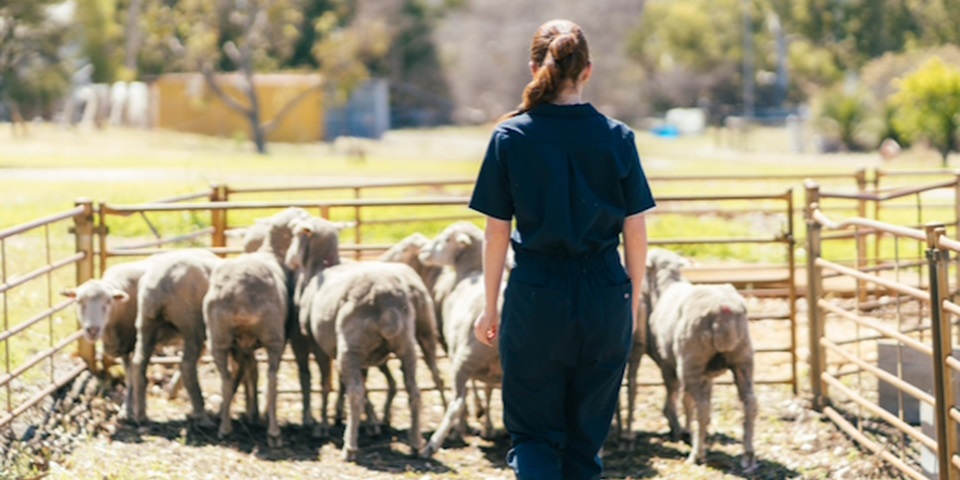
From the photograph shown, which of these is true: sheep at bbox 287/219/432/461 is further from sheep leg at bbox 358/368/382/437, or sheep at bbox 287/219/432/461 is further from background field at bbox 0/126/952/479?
background field at bbox 0/126/952/479

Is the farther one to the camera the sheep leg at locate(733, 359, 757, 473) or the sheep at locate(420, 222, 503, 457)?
the sheep at locate(420, 222, 503, 457)

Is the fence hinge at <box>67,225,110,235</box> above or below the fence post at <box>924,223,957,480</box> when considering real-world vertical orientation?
above

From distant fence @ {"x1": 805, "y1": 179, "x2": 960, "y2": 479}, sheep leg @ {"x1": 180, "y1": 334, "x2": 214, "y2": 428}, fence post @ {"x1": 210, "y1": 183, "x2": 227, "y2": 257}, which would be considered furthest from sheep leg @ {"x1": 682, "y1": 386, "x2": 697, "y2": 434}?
fence post @ {"x1": 210, "y1": 183, "x2": 227, "y2": 257}

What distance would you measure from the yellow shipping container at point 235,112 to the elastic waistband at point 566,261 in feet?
149

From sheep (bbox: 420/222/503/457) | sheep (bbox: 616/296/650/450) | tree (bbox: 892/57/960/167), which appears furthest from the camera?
tree (bbox: 892/57/960/167)

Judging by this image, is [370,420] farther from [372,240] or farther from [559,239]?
[372,240]

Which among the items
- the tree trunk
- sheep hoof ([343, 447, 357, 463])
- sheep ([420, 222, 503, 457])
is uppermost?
the tree trunk

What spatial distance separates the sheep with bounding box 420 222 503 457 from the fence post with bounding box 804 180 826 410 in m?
2.34

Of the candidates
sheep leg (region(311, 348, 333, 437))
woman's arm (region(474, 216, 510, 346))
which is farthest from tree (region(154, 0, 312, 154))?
woman's arm (region(474, 216, 510, 346))

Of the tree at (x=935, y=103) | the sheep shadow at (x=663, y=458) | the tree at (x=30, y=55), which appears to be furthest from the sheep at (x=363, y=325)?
the tree at (x=30, y=55)

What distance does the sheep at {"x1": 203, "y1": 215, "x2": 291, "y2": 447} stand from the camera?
894 centimetres

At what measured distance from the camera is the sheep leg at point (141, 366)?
367 inches

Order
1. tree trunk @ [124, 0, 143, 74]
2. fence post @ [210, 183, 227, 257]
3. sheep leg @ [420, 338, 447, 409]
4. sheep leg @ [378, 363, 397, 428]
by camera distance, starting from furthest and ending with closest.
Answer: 1. tree trunk @ [124, 0, 143, 74]
2. fence post @ [210, 183, 227, 257]
3. sheep leg @ [378, 363, 397, 428]
4. sheep leg @ [420, 338, 447, 409]

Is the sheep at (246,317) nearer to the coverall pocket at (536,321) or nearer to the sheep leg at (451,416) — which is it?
the sheep leg at (451,416)
